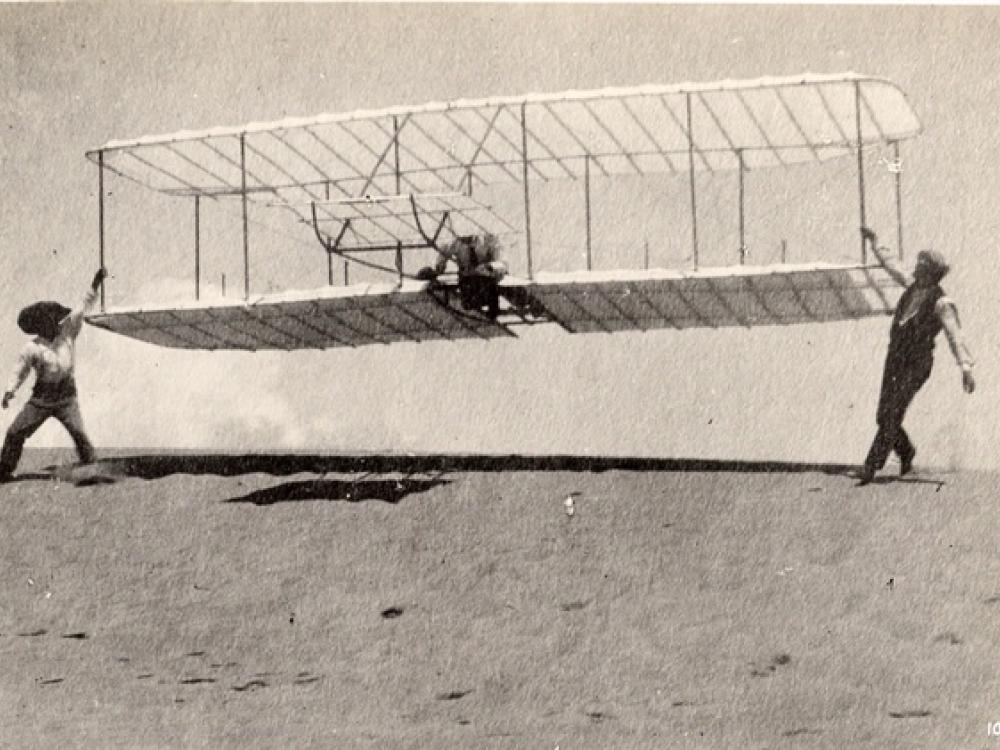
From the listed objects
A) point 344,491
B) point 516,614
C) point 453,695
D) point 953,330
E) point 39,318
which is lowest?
point 453,695

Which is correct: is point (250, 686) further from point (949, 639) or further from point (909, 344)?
point (909, 344)

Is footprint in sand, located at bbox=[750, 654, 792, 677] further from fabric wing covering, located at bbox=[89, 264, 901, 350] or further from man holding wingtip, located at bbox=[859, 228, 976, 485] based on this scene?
fabric wing covering, located at bbox=[89, 264, 901, 350]

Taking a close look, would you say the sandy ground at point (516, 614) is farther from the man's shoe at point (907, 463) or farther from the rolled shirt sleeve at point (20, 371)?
the rolled shirt sleeve at point (20, 371)

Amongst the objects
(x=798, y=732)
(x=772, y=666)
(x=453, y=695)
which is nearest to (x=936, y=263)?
(x=772, y=666)

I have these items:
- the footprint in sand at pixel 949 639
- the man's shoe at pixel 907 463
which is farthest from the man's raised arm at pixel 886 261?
the footprint in sand at pixel 949 639

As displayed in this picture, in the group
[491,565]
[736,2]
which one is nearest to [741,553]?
[491,565]

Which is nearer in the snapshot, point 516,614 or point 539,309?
point 516,614

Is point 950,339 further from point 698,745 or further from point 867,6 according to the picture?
point 698,745
